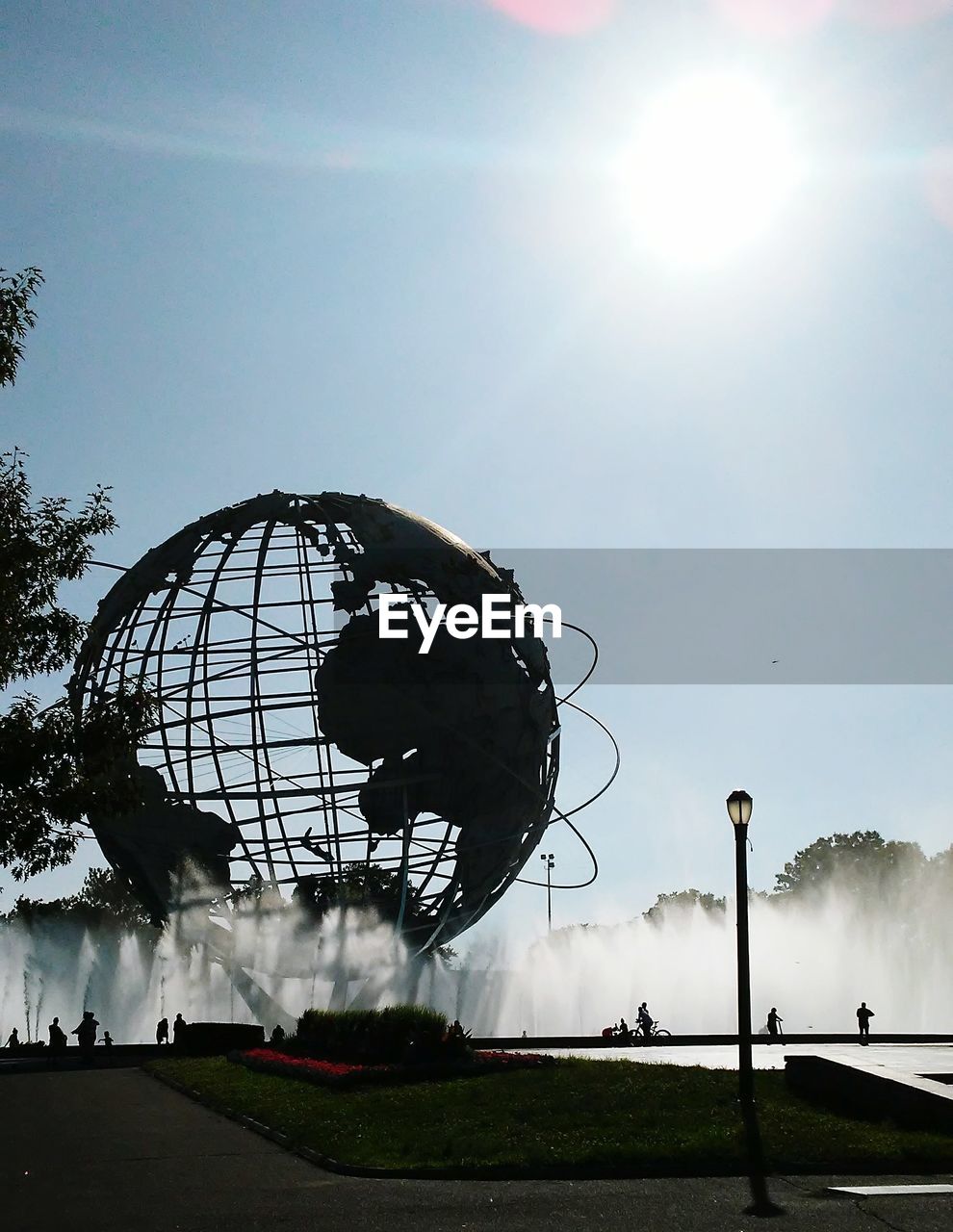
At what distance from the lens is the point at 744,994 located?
1514 cm

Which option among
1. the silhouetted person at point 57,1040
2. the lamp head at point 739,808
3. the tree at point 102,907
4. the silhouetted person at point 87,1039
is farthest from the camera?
the tree at point 102,907

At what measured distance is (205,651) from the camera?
28.6m

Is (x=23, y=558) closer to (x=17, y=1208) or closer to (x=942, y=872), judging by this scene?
(x=17, y=1208)

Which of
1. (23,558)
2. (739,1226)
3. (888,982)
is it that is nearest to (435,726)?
(23,558)

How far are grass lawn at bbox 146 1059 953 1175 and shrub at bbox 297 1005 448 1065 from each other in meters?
2.20

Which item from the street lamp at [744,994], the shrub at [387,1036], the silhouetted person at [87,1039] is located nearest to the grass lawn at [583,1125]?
the street lamp at [744,994]

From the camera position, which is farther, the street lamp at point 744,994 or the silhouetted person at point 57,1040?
the silhouetted person at point 57,1040

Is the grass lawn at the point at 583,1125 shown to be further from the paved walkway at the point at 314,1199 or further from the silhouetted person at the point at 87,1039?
A: the silhouetted person at the point at 87,1039

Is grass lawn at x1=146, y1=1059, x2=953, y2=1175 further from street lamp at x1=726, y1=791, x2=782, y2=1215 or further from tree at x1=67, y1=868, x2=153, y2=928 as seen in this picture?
tree at x1=67, y1=868, x2=153, y2=928

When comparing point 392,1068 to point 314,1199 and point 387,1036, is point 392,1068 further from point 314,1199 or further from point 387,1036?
point 314,1199

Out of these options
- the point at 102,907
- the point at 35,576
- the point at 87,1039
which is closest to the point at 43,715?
the point at 35,576

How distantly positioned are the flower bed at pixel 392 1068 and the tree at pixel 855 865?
284ft

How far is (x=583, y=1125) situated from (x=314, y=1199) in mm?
4144

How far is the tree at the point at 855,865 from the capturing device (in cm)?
10194
